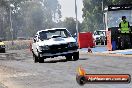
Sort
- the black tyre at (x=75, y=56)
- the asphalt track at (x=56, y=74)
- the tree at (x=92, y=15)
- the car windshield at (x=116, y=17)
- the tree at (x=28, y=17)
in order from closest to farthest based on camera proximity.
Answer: the asphalt track at (x=56, y=74) < the black tyre at (x=75, y=56) < the car windshield at (x=116, y=17) < the tree at (x=92, y=15) < the tree at (x=28, y=17)

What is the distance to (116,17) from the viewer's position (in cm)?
2789

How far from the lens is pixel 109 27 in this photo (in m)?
28.1

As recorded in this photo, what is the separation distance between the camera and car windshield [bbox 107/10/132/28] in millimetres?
27672

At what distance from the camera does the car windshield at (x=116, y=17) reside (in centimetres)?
2767

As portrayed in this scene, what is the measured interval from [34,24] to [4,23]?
1167 centimetres

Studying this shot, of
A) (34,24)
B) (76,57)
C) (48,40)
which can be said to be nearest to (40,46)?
(48,40)

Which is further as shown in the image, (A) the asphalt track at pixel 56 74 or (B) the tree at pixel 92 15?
(B) the tree at pixel 92 15

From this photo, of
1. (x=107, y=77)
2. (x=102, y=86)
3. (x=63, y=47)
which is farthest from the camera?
(x=63, y=47)

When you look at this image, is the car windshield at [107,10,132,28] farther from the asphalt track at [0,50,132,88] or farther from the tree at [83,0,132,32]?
the tree at [83,0,132,32]

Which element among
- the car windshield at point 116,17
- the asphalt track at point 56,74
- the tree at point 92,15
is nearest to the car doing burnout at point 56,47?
the asphalt track at point 56,74

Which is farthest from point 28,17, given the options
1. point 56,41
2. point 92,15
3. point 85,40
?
point 56,41

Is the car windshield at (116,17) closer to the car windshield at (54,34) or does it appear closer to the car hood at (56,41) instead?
the car windshield at (54,34)

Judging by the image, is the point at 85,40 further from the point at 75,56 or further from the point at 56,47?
the point at 56,47

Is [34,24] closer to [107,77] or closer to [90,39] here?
[90,39]
